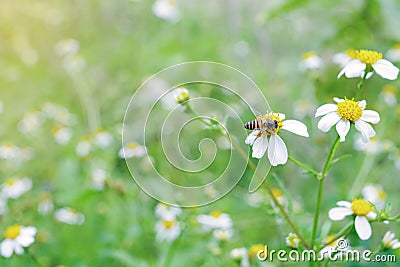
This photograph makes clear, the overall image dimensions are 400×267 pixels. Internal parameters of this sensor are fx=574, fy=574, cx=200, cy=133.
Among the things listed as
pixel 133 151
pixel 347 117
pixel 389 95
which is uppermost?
pixel 389 95

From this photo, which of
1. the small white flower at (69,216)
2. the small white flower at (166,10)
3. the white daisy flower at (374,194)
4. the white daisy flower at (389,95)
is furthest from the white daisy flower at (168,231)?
the small white flower at (166,10)

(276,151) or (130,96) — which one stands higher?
(130,96)

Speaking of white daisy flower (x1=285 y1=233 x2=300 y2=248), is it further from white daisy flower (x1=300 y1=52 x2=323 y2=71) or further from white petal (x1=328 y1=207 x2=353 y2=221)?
white daisy flower (x1=300 y1=52 x2=323 y2=71)

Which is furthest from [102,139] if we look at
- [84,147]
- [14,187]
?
[14,187]

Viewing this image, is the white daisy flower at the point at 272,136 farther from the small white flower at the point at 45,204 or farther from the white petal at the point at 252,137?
the small white flower at the point at 45,204

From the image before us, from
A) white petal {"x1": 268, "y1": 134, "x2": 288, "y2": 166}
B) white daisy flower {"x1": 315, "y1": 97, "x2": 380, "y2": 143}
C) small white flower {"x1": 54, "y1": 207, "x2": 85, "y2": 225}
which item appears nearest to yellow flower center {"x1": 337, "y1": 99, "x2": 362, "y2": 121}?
white daisy flower {"x1": 315, "y1": 97, "x2": 380, "y2": 143}

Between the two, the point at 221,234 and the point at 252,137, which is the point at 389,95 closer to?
the point at 221,234
